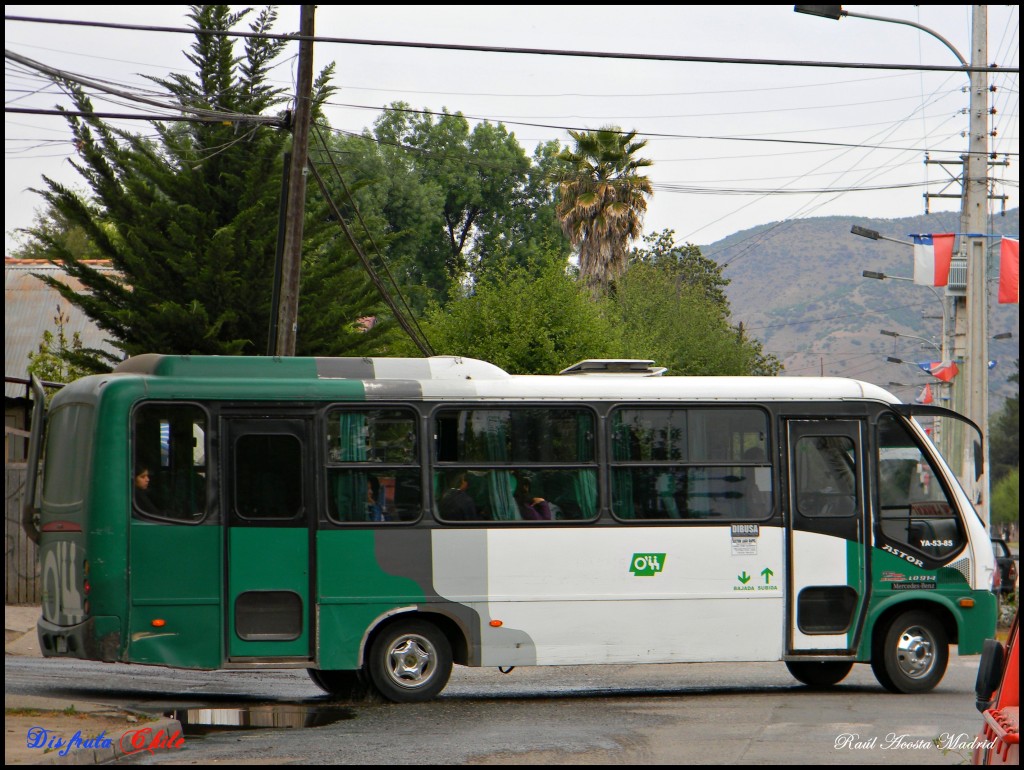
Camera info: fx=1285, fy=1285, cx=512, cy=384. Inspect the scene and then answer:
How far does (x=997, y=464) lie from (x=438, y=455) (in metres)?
132

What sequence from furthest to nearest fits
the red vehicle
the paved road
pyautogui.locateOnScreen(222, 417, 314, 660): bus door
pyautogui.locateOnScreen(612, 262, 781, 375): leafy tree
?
pyautogui.locateOnScreen(612, 262, 781, 375): leafy tree < pyautogui.locateOnScreen(222, 417, 314, 660): bus door < the paved road < the red vehicle

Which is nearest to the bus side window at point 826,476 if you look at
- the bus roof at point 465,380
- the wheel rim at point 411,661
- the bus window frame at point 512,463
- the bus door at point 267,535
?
the bus roof at point 465,380

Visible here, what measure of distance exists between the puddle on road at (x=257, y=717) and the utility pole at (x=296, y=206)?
6.14m

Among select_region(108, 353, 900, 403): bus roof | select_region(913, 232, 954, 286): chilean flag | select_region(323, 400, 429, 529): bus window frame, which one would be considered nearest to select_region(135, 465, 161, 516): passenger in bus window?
select_region(108, 353, 900, 403): bus roof

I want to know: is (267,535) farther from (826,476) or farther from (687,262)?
(687,262)

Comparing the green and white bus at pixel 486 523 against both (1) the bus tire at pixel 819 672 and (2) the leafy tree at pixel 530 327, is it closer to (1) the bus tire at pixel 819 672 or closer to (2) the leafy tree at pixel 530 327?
(1) the bus tire at pixel 819 672

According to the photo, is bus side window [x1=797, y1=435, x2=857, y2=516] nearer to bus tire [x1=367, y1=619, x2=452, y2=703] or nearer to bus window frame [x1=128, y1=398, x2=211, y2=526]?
bus tire [x1=367, y1=619, x2=452, y2=703]

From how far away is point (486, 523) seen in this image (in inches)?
484

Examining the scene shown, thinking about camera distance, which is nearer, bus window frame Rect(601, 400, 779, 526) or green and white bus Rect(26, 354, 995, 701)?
green and white bus Rect(26, 354, 995, 701)

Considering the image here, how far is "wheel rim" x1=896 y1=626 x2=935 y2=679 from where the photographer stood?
12945 millimetres

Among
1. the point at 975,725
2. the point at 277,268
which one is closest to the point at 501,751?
the point at 975,725

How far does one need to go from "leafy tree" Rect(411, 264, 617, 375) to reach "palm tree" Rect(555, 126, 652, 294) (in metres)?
12.9

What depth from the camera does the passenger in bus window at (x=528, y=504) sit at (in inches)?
488

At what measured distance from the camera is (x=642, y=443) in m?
12.7
